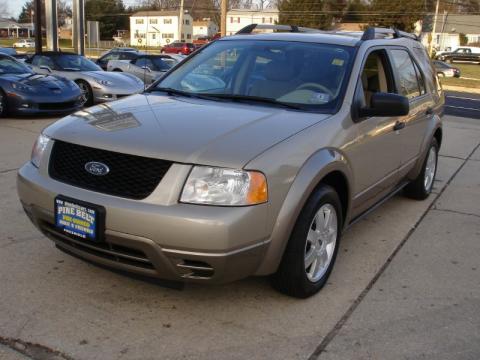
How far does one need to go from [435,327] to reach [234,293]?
124 centimetres

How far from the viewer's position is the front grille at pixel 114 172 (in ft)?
9.50

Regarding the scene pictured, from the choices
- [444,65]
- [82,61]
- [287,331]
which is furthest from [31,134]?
[444,65]

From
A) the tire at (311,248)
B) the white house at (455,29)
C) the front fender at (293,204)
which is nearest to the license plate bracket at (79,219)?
the front fender at (293,204)

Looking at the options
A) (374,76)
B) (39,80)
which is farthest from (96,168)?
(39,80)

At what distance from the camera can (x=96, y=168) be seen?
304 cm

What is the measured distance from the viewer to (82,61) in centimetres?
1313

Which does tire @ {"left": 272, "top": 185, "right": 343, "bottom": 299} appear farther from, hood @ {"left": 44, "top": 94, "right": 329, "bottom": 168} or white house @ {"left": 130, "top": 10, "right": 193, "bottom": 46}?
white house @ {"left": 130, "top": 10, "right": 193, "bottom": 46}

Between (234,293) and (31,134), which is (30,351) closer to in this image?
(234,293)

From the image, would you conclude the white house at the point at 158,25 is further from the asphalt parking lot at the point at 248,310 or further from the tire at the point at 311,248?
the tire at the point at 311,248

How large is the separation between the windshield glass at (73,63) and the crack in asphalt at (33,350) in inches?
419

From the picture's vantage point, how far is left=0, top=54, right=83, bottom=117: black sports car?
9758 mm

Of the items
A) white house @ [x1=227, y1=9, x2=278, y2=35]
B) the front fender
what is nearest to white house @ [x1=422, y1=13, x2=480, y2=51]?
white house @ [x1=227, y1=9, x2=278, y2=35]

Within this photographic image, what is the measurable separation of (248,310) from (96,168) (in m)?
1.24

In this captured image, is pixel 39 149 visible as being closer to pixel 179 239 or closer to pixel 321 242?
pixel 179 239
